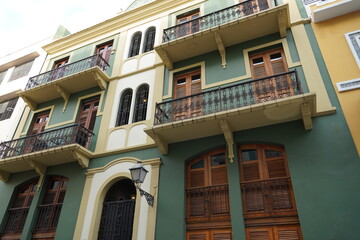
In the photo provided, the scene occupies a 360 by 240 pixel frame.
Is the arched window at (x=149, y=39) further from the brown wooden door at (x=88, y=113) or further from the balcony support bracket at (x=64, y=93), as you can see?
the balcony support bracket at (x=64, y=93)

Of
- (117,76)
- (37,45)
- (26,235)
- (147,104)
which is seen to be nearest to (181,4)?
(117,76)

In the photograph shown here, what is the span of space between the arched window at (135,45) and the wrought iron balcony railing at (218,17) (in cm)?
198

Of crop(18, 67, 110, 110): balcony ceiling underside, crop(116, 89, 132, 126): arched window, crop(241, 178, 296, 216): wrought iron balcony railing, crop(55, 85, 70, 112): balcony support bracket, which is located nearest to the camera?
crop(241, 178, 296, 216): wrought iron balcony railing

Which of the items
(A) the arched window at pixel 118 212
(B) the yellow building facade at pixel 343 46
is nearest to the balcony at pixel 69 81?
(A) the arched window at pixel 118 212

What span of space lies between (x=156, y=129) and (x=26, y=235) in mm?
5957

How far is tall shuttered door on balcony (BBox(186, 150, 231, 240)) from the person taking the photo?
7.24 m

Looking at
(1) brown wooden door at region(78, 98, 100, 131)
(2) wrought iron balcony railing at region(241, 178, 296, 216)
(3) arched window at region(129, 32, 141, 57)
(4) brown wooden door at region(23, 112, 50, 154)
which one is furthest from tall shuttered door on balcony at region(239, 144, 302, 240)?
(4) brown wooden door at region(23, 112, 50, 154)

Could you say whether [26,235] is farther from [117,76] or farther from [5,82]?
[5,82]

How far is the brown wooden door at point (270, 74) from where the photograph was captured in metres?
7.73

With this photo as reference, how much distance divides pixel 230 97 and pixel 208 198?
3092mm

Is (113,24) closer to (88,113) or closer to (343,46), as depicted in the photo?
(88,113)

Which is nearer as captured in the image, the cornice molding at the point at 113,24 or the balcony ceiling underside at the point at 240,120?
the balcony ceiling underside at the point at 240,120

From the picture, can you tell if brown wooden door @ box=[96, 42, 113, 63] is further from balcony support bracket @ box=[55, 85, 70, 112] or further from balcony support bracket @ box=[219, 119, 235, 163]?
balcony support bracket @ box=[219, 119, 235, 163]

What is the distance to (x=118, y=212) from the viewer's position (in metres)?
8.70
